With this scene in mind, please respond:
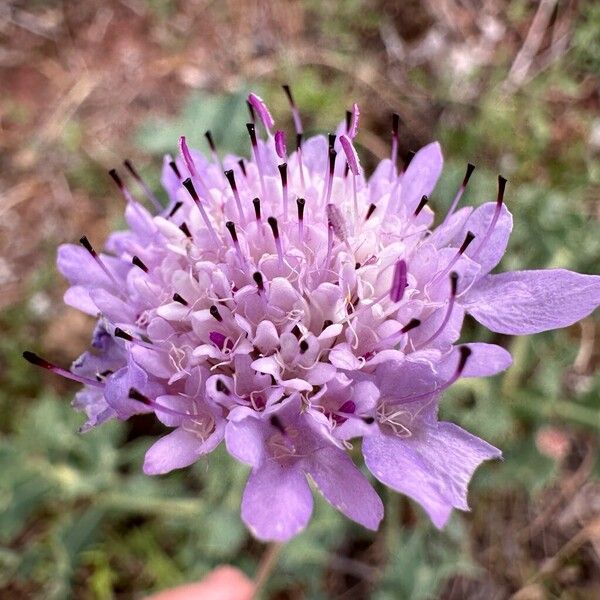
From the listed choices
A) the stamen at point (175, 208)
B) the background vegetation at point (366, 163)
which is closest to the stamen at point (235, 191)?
the stamen at point (175, 208)

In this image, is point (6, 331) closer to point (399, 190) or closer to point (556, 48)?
point (399, 190)

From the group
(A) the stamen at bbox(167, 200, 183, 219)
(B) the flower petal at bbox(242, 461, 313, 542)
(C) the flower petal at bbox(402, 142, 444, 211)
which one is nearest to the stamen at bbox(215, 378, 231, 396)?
(B) the flower petal at bbox(242, 461, 313, 542)

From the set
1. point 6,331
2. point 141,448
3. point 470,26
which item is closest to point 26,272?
point 6,331

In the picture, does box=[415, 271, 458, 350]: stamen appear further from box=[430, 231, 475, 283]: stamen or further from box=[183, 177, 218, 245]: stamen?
box=[183, 177, 218, 245]: stamen

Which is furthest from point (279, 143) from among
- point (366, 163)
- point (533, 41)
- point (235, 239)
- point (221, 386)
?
point (533, 41)

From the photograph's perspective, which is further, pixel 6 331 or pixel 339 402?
pixel 6 331

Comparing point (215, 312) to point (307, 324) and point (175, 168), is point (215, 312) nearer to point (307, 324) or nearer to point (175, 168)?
point (307, 324)
